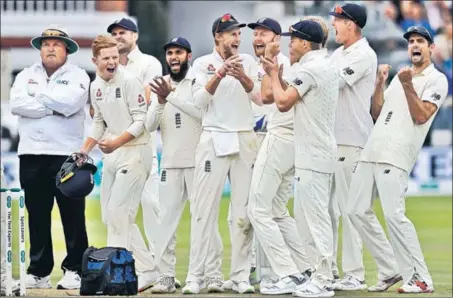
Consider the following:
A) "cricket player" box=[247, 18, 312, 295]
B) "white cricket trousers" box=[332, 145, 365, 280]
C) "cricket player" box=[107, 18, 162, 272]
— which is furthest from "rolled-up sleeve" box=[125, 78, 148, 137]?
"white cricket trousers" box=[332, 145, 365, 280]

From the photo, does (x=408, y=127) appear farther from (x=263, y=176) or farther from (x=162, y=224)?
(x=162, y=224)

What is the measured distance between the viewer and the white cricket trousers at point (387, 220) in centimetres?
907

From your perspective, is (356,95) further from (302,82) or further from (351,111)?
(302,82)

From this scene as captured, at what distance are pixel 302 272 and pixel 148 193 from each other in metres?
1.72

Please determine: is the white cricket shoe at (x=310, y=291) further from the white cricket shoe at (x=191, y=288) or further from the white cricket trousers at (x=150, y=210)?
the white cricket trousers at (x=150, y=210)

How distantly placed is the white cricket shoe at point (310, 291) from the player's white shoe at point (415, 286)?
671mm

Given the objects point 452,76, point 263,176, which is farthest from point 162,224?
point 452,76

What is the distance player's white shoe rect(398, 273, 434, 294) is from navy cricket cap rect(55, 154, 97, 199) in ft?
7.13

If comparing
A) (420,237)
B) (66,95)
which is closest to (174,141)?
(66,95)

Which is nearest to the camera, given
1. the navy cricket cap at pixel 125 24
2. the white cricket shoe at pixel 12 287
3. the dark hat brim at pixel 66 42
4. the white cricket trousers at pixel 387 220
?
the white cricket shoe at pixel 12 287

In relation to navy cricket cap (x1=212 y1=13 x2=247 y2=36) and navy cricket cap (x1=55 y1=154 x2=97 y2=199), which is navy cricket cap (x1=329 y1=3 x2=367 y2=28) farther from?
navy cricket cap (x1=55 y1=154 x2=97 y2=199)

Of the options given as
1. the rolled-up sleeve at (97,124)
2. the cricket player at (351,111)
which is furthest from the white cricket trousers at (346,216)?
the rolled-up sleeve at (97,124)

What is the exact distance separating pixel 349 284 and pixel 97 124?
81.6 inches

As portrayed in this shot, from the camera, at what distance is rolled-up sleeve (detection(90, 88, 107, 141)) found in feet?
31.5
